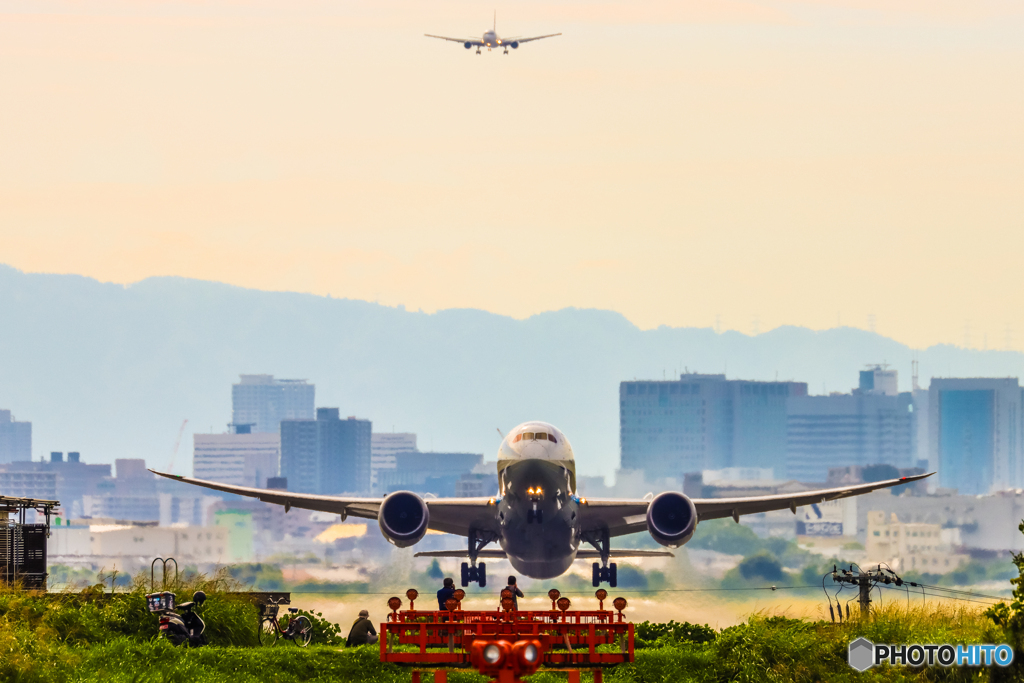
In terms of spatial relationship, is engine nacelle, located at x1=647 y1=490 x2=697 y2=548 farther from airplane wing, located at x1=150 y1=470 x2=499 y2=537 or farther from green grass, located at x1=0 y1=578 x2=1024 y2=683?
green grass, located at x1=0 y1=578 x2=1024 y2=683

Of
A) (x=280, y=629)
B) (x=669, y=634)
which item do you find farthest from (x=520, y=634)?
(x=280, y=629)

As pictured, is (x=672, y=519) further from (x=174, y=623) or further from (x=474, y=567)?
(x=174, y=623)

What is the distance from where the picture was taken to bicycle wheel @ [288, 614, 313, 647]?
128 feet

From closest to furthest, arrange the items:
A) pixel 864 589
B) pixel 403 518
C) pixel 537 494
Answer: pixel 864 589 → pixel 537 494 → pixel 403 518

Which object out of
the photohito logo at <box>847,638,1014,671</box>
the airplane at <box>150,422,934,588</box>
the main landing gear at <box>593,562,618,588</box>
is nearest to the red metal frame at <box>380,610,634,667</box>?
the photohito logo at <box>847,638,1014,671</box>

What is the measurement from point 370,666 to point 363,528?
148 metres

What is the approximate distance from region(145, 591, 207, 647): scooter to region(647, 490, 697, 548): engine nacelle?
55.1ft

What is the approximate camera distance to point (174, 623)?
34688 mm

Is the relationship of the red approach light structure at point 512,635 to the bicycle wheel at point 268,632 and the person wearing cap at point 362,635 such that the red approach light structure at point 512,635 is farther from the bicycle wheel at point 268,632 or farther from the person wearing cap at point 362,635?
the bicycle wheel at point 268,632

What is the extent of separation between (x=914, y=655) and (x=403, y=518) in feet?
67.3

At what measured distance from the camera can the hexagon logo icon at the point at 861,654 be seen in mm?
30938

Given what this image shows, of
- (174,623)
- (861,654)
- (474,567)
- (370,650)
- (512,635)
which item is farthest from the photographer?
(474,567)

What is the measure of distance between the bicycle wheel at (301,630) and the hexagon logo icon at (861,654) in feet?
49.7

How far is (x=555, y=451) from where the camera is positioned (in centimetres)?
4422
